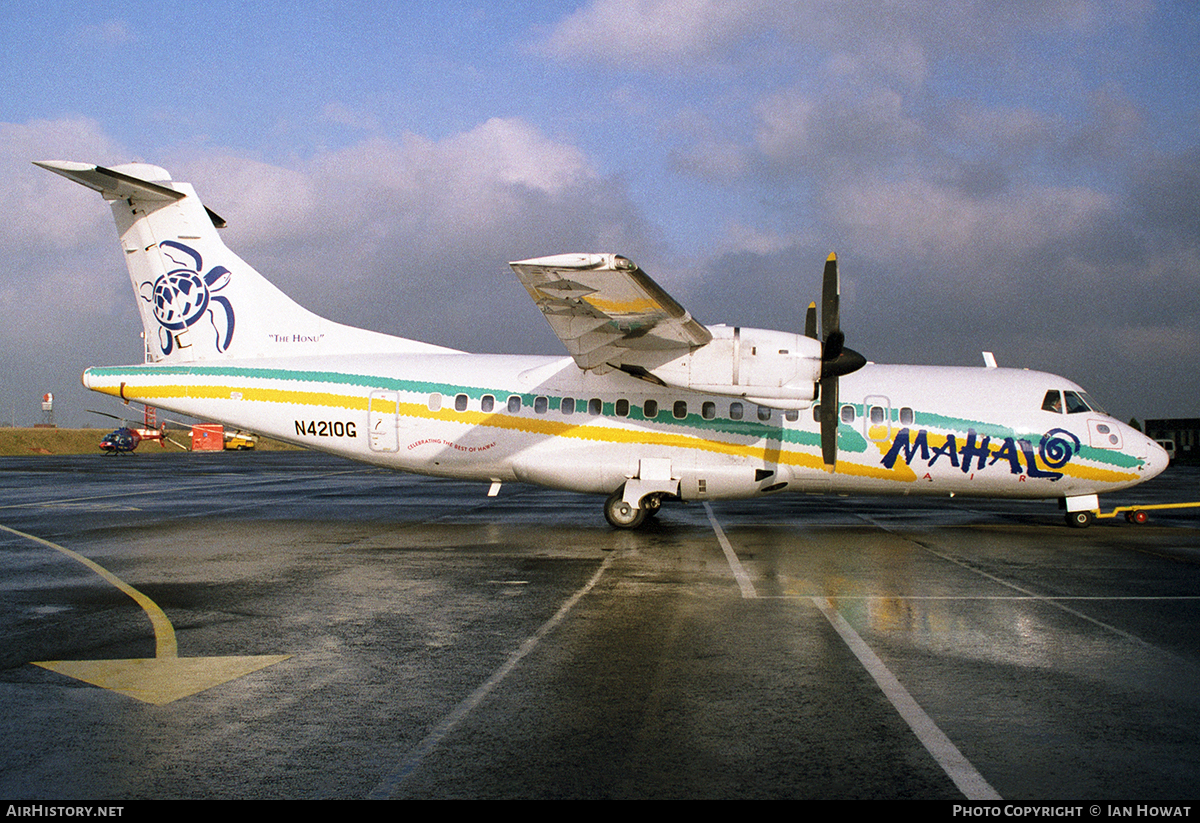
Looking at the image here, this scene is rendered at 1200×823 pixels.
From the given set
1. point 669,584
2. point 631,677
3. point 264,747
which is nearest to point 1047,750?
point 631,677

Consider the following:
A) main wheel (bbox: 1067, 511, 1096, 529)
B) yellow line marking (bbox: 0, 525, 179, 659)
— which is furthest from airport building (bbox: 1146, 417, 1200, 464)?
yellow line marking (bbox: 0, 525, 179, 659)

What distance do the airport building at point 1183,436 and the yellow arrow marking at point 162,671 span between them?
231 feet

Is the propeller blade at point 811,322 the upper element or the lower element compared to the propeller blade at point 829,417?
upper

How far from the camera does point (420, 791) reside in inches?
161

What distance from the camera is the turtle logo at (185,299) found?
17375mm

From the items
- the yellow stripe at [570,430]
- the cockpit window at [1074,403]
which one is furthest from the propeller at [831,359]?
the cockpit window at [1074,403]

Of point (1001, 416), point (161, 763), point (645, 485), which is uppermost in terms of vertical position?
point (1001, 416)

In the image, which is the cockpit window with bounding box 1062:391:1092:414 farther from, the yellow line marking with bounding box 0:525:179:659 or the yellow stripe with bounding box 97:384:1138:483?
the yellow line marking with bounding box 0:525:179:659

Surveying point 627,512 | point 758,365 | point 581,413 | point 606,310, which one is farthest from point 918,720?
point 581,413

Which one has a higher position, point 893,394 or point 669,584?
point 893,394

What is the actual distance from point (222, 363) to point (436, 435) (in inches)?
200

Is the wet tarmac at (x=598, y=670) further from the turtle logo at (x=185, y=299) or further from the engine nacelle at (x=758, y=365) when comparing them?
the turtle logo at (x=185, y=299)
